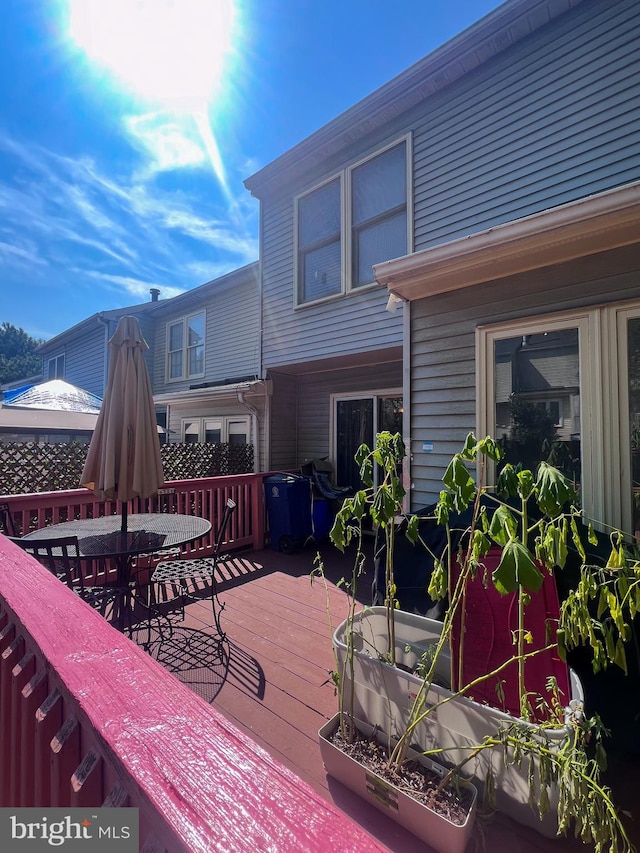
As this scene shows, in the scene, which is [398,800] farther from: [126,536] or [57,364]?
[57,364]

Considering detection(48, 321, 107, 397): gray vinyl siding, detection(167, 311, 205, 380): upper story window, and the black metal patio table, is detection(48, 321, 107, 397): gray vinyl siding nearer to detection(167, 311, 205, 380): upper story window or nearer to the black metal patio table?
detection(167, 311, 205, 380): upper story window

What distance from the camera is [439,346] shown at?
137 inches

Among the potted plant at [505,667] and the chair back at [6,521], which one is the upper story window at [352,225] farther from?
the chair back at [6,521]

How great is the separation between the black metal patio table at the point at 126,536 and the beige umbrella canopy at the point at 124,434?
20 centimetres

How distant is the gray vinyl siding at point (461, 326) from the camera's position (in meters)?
2.65

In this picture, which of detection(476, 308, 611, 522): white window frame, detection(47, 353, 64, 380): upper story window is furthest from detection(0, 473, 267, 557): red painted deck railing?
detection(47, 353, 64, 380): upper story window

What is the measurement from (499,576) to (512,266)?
2.61 meters

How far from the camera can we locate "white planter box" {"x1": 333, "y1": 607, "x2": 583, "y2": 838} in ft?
4.78

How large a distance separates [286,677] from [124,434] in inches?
78.8

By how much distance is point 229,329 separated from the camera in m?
8.86

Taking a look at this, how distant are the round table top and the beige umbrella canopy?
199 mm

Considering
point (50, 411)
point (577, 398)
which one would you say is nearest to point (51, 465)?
point (50, 411)

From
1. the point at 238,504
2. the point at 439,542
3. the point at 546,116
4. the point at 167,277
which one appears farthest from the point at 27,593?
the point at 167,277

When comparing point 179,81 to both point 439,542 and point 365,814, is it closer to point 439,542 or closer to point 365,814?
point 439,542
